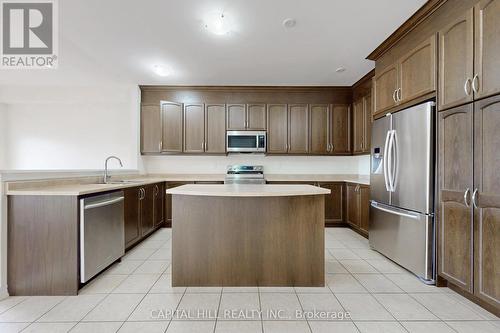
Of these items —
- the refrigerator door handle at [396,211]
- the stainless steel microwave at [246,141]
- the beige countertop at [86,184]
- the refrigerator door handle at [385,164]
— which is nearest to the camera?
the beige countertop at [86,184]

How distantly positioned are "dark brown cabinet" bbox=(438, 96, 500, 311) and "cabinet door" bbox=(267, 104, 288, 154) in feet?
8.53

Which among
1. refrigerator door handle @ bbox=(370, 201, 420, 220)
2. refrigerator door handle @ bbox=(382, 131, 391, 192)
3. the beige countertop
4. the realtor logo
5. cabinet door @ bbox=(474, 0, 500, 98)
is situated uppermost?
the realtor logo

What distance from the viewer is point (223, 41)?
2871 millimetres

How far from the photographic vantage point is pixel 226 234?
2.20m

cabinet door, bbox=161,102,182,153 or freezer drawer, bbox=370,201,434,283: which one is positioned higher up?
cabinet door, bbox=161,102,182,153

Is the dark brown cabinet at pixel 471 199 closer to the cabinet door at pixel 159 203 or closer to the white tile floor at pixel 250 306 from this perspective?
the white tile floor at pixel 250 306

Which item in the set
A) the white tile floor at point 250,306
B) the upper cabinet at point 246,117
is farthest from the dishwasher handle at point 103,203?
the upper cabinet at point 246,117

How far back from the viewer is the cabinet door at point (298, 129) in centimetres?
451

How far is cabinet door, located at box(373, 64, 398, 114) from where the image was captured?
2762 mm

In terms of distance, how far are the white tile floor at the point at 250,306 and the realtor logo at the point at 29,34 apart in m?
2.70

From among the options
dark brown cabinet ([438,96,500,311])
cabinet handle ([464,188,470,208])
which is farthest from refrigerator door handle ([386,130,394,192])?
cabinet handle ([464,188,470,208])

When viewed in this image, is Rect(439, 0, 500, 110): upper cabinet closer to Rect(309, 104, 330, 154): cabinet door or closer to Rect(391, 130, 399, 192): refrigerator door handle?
Rect(391, 130, 399, 192): refrigerator door handle

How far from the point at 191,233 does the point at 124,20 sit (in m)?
2.27

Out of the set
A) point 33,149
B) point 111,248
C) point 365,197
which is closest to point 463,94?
point 365,197
